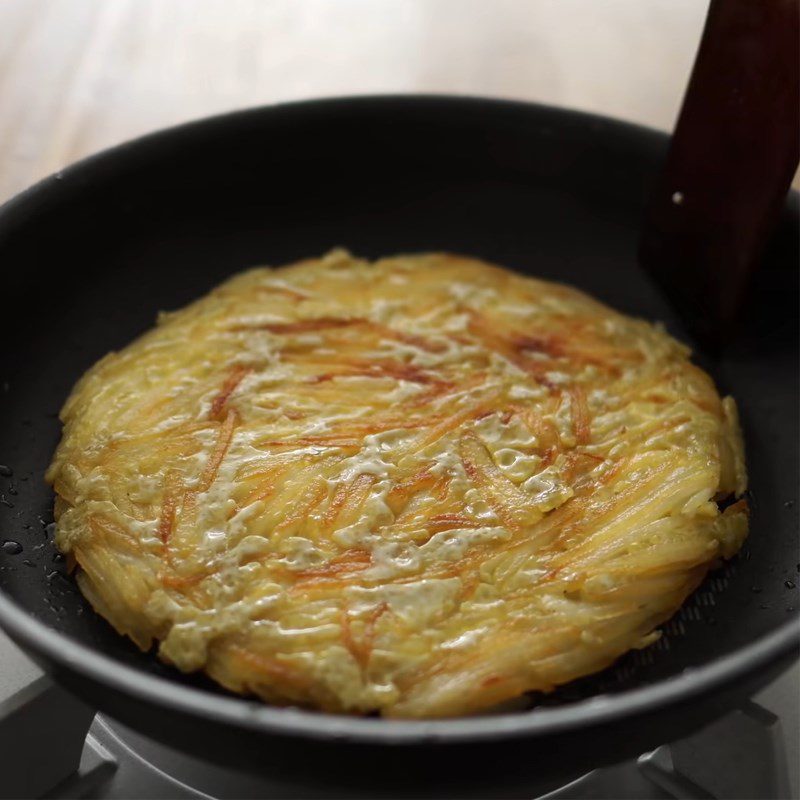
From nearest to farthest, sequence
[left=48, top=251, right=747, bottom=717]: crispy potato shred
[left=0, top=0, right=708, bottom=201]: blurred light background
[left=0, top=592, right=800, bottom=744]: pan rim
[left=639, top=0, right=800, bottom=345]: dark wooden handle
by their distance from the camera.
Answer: [left=0, top=592, right=800, bottom=744]: pan rim, [left=48, top=251, right=747, bottom=717]: crispy potato shred, [left=639, top=0, right=800, bottom=345]: dark wooden handle, [left=0, top=0, right=708, bottom=201]: blurred light background

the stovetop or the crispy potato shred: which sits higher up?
Result: the crispy potato shred

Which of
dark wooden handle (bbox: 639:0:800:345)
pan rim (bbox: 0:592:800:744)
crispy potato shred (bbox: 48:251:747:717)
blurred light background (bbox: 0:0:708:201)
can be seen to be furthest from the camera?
blurred light background (bbox: 0:0:708:201)

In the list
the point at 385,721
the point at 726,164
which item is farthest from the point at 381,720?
the point at 726,164

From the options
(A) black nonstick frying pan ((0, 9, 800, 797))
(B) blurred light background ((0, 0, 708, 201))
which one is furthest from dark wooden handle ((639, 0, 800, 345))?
(B) blurred light background ((0, 0, 708, 201))

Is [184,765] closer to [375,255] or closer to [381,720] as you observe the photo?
[381,720]

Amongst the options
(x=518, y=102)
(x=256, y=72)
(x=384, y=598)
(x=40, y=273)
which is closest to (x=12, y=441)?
(x=40, y=273)

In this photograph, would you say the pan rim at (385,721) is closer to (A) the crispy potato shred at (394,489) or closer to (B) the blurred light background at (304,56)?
(A) the crispy potato shred at (394,489)

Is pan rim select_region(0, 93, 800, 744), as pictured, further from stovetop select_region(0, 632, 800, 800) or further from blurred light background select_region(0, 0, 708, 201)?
blurred light background select_region(0, 0, 708, 201)
